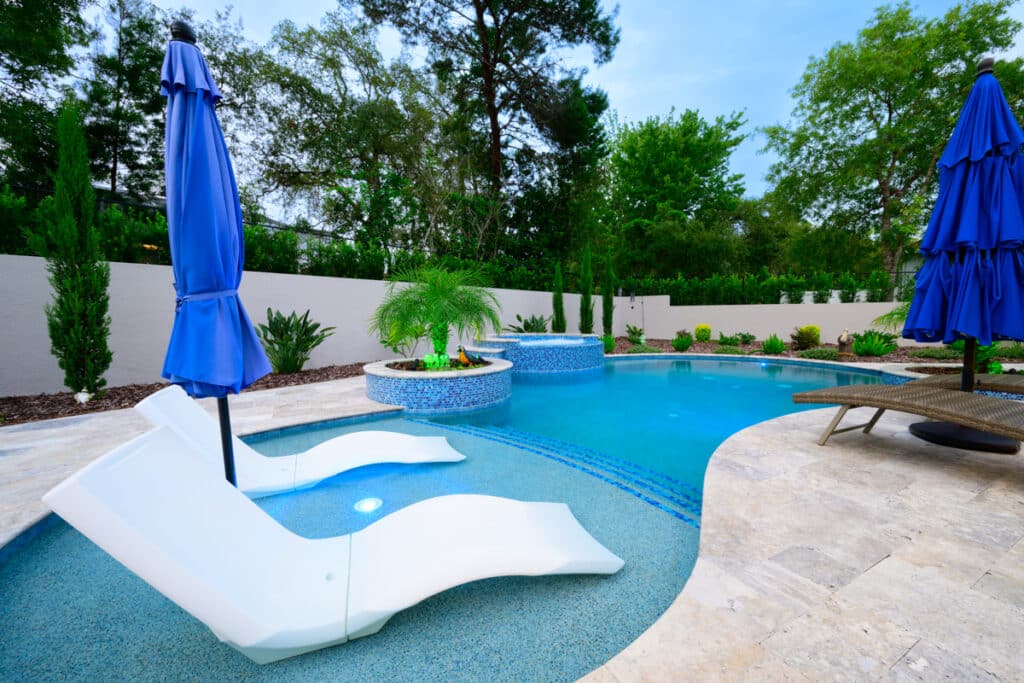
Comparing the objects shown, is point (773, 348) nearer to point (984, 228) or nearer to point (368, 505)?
point (984, 228)

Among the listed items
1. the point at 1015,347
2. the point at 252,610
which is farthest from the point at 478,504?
the point at 1015,347

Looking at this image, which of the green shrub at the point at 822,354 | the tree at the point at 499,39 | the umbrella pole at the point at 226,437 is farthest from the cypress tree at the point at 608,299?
the umbrella pole at the point at 226,437

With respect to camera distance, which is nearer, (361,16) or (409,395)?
(409,395)

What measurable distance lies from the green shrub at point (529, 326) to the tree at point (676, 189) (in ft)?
34.9

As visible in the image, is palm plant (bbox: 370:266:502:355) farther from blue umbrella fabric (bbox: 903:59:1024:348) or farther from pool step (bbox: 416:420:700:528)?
blue umbrella fabric (bbox: 903:59:1024:348)

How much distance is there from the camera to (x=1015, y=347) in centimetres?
923

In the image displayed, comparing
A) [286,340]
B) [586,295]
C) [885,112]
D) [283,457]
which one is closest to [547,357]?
[286,340]

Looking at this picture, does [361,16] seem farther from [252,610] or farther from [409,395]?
[252,610]

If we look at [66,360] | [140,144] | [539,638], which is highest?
[140,144]

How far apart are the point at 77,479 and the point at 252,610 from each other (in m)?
0.77

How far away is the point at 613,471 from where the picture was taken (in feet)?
12.5

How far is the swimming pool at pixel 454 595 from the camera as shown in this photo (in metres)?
1.63

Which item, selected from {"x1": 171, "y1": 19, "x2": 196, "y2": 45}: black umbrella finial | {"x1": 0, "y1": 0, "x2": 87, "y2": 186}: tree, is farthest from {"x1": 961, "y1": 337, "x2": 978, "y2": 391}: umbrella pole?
{"x1": 0, "y1": 0, "x2": 87, "y2": 186}: tree

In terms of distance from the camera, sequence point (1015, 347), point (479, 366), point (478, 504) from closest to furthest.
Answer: point (478, 504)
point (479, 366)
point (1015, 347)
